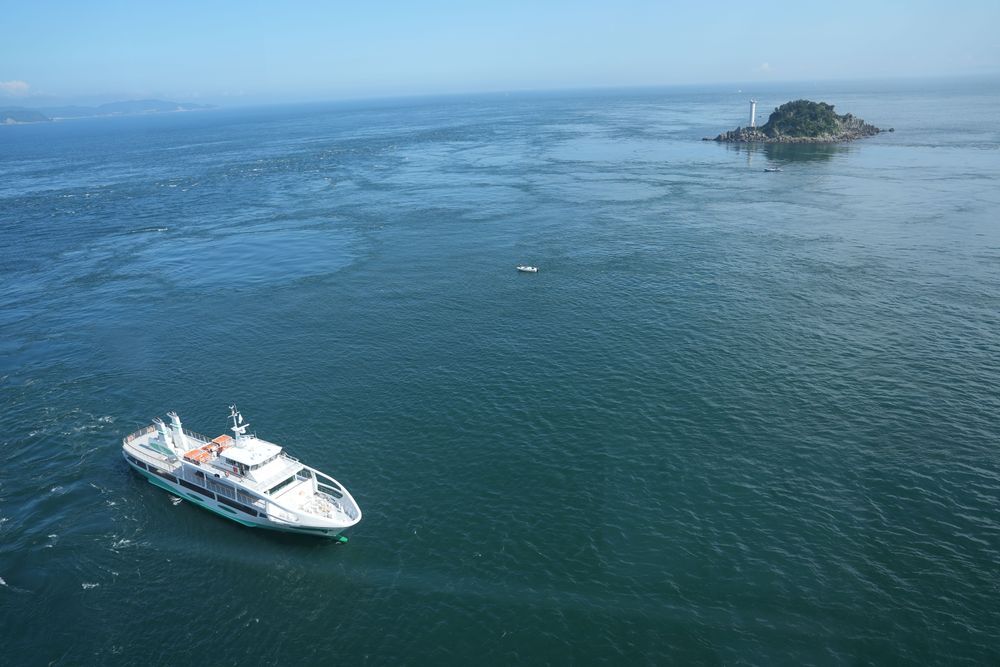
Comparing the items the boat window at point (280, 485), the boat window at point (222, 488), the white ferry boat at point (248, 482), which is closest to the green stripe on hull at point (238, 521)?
the white ferry boat at point (248, 482)

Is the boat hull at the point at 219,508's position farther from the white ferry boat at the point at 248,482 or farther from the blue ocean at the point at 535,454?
the blue ocean at the point at 535,454

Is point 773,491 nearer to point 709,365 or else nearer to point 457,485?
point 709,365

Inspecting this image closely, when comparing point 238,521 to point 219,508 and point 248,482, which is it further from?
point 248,482

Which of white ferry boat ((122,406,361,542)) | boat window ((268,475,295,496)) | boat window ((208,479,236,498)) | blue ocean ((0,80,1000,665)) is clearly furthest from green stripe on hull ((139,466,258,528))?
boat window ((268,475,295,496))

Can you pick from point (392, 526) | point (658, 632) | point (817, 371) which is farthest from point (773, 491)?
point (392, 526)

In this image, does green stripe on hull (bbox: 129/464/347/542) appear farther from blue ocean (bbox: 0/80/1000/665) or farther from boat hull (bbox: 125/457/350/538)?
blue ocean (bbox: 0/80/1000/665)

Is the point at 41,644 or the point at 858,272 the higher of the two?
the point at 858,272

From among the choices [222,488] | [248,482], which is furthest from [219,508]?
[248,482]
